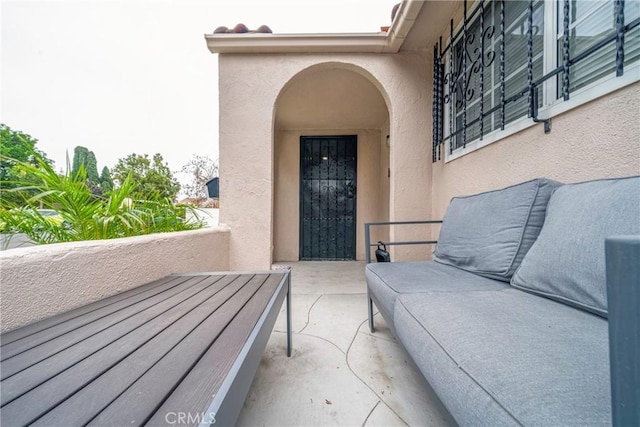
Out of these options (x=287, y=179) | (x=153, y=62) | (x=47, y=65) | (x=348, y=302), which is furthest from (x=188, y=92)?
(x=348, y=302)

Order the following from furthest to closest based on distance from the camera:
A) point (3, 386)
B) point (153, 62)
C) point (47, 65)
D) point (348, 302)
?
point (153, 62), point (47, 65), point (348, 302), point (3, 386)

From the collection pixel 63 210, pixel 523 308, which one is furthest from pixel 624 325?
pixel 63 210

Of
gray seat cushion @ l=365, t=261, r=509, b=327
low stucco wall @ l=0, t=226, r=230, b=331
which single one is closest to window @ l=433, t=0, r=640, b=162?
gray seat cushion @ l=365, t=261, r=509, b=327

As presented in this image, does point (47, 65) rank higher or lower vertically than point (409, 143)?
higher

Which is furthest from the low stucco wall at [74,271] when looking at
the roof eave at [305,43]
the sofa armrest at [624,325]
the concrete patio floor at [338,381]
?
the roof eave at [305,43]

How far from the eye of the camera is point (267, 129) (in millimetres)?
2641

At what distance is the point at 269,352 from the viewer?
1.46 metres

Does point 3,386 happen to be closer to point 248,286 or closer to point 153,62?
point 248,286

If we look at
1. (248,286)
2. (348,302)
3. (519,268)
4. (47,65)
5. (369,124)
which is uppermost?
(47,65)

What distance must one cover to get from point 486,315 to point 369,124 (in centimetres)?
409

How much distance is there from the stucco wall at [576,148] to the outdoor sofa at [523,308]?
20cm

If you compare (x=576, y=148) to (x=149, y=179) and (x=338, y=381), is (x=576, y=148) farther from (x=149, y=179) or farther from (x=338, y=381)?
(x=149, y=179)

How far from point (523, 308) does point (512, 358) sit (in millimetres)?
383

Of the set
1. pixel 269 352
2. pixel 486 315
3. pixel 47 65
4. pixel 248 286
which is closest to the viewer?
pixel 486 315
